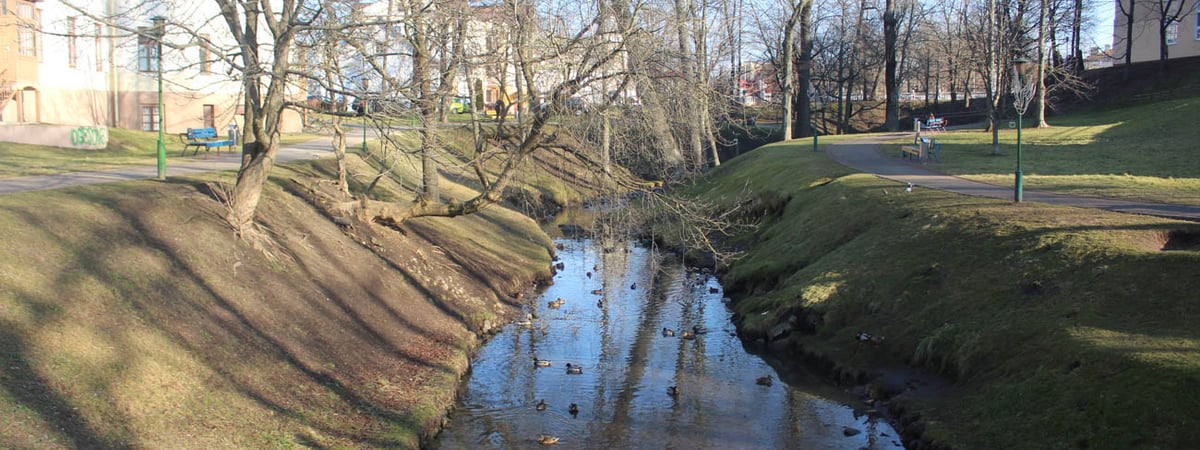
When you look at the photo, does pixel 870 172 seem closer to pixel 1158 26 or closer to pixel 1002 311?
pixel 1002 311

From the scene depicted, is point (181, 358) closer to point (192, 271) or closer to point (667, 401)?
point (192, 271)

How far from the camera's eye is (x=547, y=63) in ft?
57.5

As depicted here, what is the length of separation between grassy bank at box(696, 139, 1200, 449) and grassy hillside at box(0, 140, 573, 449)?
6.81 metres

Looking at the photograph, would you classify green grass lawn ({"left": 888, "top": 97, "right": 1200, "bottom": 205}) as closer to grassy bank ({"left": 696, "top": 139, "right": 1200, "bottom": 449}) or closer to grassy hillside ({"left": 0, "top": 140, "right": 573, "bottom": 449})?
grassy bank ({"left": 696, "top": 139, "right": 1200, "bottom": 449})

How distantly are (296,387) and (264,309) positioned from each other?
2.38 metres

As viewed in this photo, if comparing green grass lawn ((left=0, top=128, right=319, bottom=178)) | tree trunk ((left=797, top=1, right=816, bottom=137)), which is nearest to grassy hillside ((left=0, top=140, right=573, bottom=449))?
green grass lawn ((left=0, top=128, right=319, bottom=178))

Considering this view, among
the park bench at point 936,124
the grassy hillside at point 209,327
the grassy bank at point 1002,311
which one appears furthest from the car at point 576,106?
A: the park bench at point 936,124

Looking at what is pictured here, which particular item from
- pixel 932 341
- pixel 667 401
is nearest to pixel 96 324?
pixel 667 401

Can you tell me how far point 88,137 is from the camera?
30922 mm

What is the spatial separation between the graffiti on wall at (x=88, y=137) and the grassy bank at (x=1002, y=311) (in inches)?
883

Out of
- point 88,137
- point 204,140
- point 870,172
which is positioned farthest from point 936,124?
point 88,137

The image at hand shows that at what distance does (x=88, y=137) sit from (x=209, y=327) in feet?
73.9

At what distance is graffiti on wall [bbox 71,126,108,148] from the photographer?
3070 centimetres

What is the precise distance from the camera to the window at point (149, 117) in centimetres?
4075
